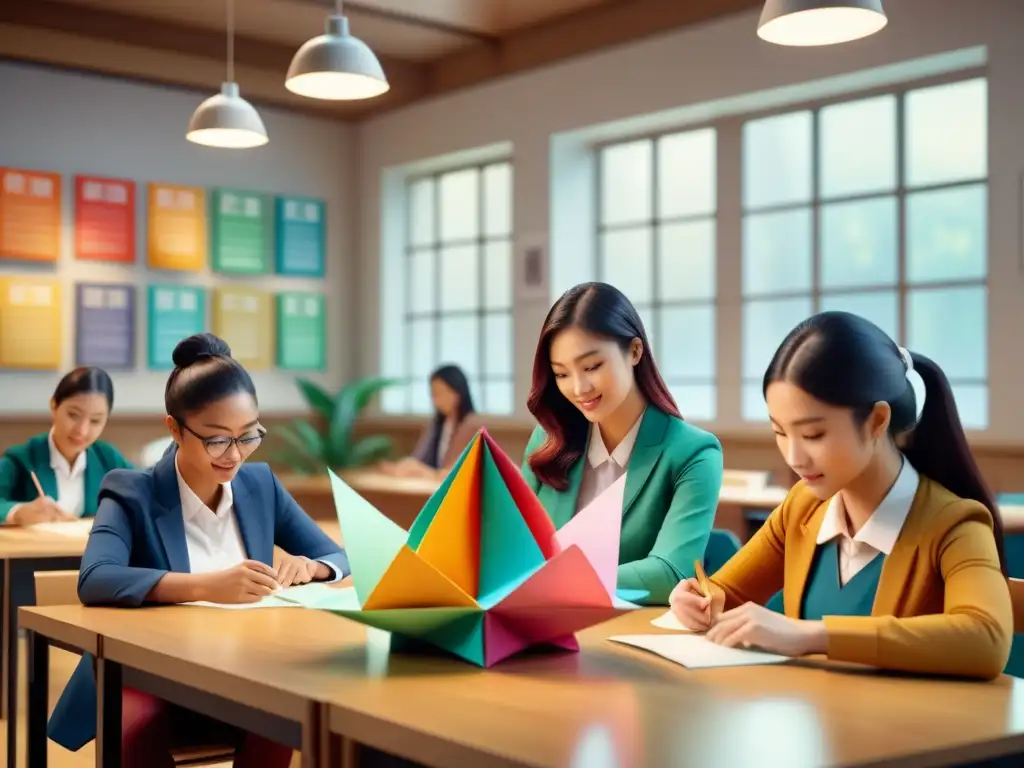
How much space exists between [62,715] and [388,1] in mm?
5442

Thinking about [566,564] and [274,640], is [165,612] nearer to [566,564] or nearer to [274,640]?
[274,640]

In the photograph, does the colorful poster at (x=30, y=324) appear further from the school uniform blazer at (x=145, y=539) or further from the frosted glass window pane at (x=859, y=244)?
the school uniform blazer at (x=145, y=539)

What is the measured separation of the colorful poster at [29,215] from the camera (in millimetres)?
7273

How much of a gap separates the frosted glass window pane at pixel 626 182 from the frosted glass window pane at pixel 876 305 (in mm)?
1409

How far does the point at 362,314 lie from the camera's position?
888 centimetres

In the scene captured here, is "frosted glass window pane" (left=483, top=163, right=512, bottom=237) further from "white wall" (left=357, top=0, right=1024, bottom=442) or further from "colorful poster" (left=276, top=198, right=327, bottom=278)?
"colorful poster" (left=276, top=198, right=327, bottom=278)

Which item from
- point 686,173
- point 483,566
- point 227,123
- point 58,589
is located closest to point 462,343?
point 686,173

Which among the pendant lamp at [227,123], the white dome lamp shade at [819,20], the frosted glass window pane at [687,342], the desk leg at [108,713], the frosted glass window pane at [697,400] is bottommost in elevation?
the desk leg at [108,713]

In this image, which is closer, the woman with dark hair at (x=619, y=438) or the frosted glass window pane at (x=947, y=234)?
the woman with dark hair at (x=619, y=438)

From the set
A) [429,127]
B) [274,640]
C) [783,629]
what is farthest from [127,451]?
[783,629]

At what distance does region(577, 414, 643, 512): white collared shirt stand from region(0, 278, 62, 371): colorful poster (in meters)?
5.63

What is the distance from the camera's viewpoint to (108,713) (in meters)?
1.96

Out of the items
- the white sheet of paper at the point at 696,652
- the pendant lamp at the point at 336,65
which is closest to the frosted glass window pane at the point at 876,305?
the pendant lamp at the point at 336,65

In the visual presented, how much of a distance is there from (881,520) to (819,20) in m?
2.09
